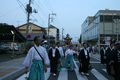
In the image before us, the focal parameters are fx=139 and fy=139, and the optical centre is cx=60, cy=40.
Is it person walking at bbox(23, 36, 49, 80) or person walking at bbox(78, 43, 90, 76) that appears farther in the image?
person walking at bbox(78, 43, 90, 76)

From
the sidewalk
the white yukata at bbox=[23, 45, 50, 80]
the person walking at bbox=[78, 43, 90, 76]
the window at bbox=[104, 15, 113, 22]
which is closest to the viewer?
the white yukata at bbox=[23, 45, 50, 80]

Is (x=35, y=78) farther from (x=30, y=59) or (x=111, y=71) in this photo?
(x=111, y=71)

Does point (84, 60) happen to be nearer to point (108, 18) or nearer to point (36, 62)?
point (36, 62)

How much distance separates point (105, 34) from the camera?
114 ft

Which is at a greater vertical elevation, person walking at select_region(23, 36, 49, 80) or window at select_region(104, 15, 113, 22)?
window at select_region(104, 15, 113, 22)

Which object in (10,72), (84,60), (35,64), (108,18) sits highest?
(108,18)

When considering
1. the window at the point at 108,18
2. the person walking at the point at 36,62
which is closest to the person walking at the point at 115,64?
the person walking at the point at 36,62

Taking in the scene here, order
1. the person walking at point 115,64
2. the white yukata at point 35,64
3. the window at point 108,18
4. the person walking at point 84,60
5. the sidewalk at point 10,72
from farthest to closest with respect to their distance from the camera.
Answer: the window at point 108,18 → the person walking at point 84,60 → the sidewalk at point 10,72 → the white yukata at point 35,64 → the person walking at point 115,64

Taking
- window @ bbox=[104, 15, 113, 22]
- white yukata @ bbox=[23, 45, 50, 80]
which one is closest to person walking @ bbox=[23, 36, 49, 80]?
white yukata @ bbox=[23, 45, 50, 80]

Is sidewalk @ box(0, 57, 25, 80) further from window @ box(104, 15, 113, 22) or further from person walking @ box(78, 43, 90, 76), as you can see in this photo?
window @ box(104, 15, 113, 22)

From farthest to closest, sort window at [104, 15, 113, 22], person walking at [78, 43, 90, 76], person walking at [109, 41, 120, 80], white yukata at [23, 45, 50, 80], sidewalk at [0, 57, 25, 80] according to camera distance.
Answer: window at [104, 15, 113, 22], person walking at [78, 43, 90, 76], sidewalk at [0, 57, 25, 80], white yukata at [23, 45, 50, 80], person walking at [109, 41, 120, 80]

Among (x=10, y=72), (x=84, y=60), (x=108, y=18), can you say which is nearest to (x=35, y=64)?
(x=84, y=60)

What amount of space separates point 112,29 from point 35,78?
33.6 metres

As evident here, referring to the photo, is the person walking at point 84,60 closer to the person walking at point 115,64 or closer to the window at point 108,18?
the person walking at point 115,64
